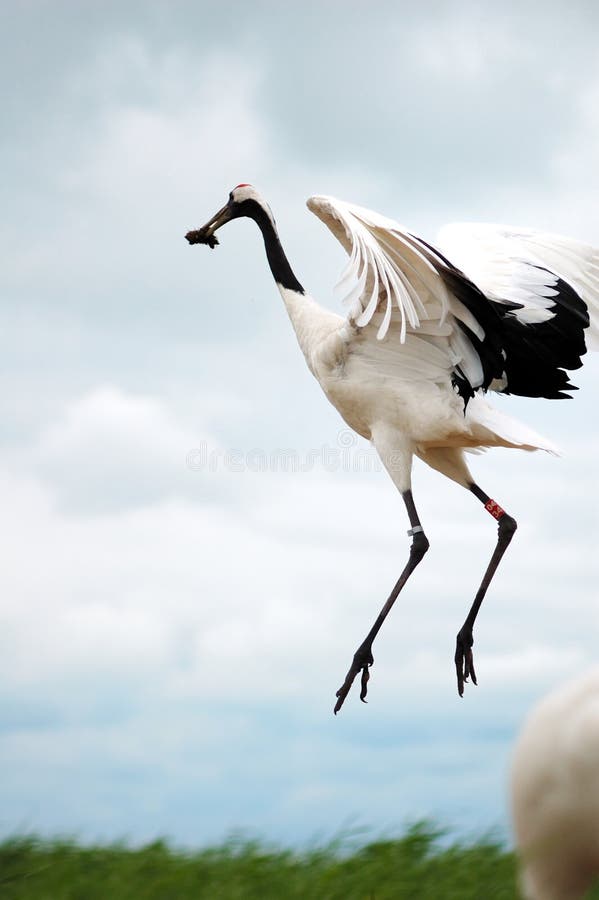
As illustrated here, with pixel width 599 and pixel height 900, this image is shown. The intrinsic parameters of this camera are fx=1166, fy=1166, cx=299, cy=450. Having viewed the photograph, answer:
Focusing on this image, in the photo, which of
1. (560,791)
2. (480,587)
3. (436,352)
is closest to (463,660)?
(480,587)

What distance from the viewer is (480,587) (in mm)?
6477

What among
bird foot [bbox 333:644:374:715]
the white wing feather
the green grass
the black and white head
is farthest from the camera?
the black and white head

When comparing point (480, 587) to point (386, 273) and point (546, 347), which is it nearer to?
point (546, 347)

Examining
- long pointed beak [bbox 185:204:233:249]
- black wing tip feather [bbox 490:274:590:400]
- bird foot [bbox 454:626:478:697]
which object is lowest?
bird foot [bbox 454:626:478:697]

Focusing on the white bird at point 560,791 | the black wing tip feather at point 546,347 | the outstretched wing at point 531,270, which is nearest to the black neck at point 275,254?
the outstretched wing at point 531,270

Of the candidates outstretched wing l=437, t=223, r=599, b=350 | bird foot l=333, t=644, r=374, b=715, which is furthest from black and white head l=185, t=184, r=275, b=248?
bird foot l=333, t=644, r=374, b=715

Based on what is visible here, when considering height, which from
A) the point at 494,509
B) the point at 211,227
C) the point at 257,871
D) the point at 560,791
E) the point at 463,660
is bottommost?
the point at 560,791

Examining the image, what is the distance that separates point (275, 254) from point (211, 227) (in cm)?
50

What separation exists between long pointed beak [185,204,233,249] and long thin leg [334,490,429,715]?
225 centimetres

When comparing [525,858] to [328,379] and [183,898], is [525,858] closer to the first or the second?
[183,898]

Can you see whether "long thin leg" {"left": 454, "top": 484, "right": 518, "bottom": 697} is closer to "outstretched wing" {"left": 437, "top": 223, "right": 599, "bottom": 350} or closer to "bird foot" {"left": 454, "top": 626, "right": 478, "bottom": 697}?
"bird foot" {"left": 454, "top": 626, "right": 478, "bottom": 697}

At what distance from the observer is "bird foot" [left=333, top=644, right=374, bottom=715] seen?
20.2 feet

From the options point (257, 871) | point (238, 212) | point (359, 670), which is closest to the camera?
point (257, 871)

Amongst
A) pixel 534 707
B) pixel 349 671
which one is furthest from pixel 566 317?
pixel 534 707
